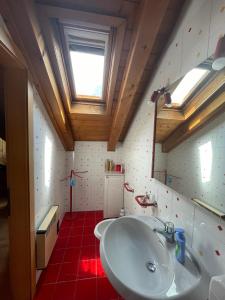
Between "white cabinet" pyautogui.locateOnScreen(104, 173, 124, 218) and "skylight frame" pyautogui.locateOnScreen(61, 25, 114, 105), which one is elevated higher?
"skylight frame" pyautogui.locateOnScreen(61, 25, 114, 105)

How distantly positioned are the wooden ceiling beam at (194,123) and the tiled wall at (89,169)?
71.8 inches

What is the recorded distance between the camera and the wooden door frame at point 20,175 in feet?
3.62

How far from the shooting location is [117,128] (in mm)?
2182

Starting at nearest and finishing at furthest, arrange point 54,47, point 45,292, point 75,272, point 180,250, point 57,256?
1. point 180,250
2. point 54,47
3. point 45,292
4. point 75,272
5. point 57,256

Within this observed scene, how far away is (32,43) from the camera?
94 centimetres

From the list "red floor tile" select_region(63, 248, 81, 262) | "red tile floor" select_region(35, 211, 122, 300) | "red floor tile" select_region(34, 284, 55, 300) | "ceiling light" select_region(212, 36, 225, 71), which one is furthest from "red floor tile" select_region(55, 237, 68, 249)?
"ceiling light" select_region(212, 36, 225, 71)

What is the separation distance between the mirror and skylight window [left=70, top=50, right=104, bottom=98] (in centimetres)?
75

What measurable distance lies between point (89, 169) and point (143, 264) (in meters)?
2.13

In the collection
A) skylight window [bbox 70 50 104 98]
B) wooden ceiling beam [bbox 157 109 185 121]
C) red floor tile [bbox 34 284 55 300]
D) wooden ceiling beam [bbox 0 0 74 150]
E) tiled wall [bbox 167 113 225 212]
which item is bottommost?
red floor tile [bbox 34 284 55 300]

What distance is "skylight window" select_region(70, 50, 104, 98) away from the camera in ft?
4.65

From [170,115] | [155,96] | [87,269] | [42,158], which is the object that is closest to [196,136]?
[170,115]

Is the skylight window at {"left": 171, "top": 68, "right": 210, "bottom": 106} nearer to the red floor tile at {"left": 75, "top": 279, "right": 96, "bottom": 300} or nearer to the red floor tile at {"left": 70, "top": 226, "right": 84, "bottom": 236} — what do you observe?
the red floor tile at {"left": 75, "top": 279, "right": 96, "bottom": 300}

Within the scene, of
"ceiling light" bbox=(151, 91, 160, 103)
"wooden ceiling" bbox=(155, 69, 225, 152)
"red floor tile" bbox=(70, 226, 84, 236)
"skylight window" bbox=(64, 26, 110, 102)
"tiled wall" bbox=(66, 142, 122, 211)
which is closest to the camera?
"wooden ceiling" bbox=(155, 69, 225, 152)

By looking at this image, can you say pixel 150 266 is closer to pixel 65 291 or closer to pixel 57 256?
pixel 65 291
